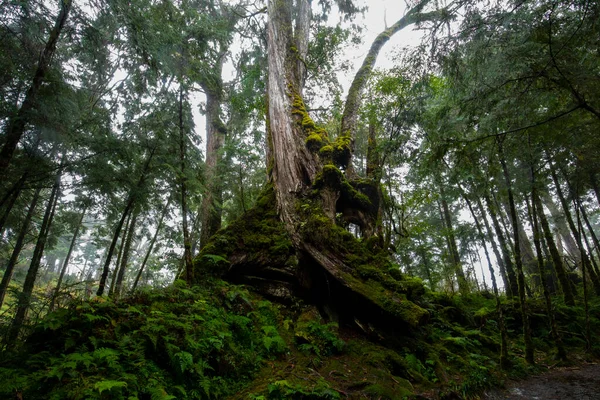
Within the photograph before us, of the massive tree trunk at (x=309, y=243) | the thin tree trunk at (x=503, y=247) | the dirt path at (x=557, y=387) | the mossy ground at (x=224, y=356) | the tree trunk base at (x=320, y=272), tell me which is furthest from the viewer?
the thin tree trunk at (x=503, y=247)

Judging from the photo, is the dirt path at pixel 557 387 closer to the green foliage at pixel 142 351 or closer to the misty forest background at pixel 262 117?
the misty forest background at pixel 262 117

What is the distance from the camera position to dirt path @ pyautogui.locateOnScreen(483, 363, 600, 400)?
4.08 metres

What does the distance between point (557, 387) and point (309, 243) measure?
14.7 ft

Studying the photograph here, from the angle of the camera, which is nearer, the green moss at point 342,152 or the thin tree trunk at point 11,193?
the thin tree trunk at point 11,193

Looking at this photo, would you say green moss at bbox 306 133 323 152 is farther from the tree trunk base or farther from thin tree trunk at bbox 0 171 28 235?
thin tree trunk at bbox 0 171 28 235

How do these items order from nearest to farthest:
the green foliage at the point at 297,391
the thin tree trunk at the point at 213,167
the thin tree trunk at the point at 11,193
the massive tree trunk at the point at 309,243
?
the green foliage at the point at 297,391, the thin tree trunk at the point at 11,193, the massive tree trunk at the point at 309,243, the thin tree trunk at the point at 213,167

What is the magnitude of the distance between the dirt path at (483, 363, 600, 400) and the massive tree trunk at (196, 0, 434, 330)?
5.18 ft

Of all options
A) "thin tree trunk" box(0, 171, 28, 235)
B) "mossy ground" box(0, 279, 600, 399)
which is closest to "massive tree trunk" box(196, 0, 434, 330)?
"mossy ground" box(0, 279, 600, 399)

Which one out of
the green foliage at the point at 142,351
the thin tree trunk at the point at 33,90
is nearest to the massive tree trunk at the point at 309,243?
the green foliage at the point at 142,351

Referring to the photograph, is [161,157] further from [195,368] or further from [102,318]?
[195,368]

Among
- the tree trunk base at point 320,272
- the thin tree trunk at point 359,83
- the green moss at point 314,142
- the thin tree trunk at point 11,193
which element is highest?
the thin tree trunk at point 359,83

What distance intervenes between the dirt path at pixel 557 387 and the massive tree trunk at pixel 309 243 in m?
1.58

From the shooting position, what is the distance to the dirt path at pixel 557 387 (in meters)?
4.08

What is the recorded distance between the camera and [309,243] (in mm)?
5648
